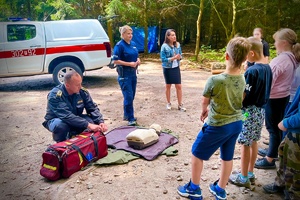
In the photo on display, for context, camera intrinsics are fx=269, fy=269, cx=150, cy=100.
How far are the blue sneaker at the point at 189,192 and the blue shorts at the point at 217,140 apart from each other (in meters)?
0.39

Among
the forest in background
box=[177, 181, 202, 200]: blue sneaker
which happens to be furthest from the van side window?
box=[177, 181, 202, 200]: blue sneaker

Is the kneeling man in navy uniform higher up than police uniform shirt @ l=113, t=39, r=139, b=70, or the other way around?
police uniform shirt @ l=113, t=39, r=139, b=70

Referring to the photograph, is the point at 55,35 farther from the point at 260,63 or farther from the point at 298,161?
the point at 298,161

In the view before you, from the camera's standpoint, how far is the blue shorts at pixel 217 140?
225cm

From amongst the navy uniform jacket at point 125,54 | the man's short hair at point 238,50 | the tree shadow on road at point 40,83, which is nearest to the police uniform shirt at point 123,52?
the navy uniform jacket at point 125,54

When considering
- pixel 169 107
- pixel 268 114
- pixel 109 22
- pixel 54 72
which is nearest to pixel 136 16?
pixel 109 22

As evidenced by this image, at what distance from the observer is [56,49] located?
7062mm

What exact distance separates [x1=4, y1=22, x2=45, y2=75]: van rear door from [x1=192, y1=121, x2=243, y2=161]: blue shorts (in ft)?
19.2

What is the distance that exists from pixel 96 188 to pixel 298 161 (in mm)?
1901

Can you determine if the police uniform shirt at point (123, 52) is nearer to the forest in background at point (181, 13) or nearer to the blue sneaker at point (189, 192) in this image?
the blue sneaker at point (189, 192)

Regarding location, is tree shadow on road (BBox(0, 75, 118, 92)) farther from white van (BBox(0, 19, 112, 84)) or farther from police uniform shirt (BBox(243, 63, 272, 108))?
police uniform shirt (BBox(243, 63, 272, 108))

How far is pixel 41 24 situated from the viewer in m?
7.03

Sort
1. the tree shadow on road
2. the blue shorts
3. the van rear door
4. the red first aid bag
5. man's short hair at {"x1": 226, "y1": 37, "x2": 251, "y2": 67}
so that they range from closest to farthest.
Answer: man's short hair at {"x1": 226, "y1": 37, "x2": 251, "y2": 67}
the blue shorts
the red first aid bag
the van rear door
the tree shadow on road

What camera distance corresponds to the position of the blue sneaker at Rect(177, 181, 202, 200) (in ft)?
8.27
